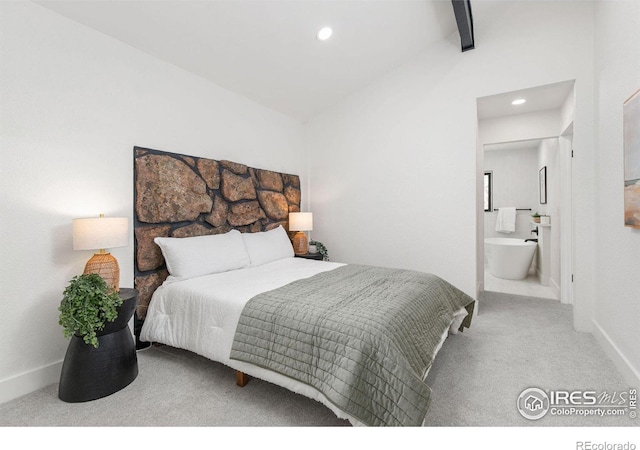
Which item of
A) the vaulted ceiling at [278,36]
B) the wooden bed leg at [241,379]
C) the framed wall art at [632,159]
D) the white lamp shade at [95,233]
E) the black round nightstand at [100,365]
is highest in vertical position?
the vaulted ceiling at [278,36]

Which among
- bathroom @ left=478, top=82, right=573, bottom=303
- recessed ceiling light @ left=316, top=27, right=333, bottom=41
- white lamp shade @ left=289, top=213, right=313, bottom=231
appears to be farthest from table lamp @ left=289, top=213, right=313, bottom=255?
bathroom @ left=478, top=82, right=573, bottom=303

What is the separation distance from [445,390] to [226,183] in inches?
105

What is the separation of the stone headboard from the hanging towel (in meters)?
4.64

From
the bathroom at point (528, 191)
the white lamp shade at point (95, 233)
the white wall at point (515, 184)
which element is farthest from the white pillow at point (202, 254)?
the white wall at point (515, 184)

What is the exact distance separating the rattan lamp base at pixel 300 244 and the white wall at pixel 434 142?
45 centimetres

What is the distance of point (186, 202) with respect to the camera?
2.84 m

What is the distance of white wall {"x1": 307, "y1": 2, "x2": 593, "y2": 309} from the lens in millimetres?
2812

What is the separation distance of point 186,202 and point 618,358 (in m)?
3.55

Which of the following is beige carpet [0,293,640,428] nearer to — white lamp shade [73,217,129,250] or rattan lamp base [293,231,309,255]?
white lamp shade [73,217,129,250]

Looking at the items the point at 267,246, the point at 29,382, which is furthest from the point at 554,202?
the point at 29,382

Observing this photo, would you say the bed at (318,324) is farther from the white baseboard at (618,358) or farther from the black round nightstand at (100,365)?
the white baseboard at (618,358)

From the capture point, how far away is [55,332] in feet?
6.77

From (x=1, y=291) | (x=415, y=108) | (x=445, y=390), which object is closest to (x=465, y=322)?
(x=445, y=390)

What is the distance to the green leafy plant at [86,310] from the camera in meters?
1.74
